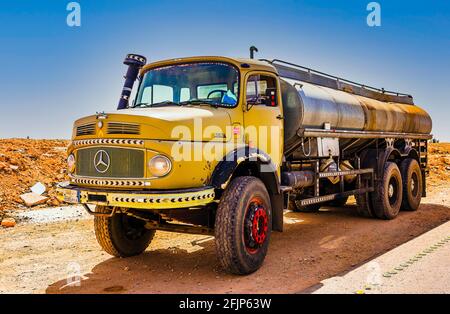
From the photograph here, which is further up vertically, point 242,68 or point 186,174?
point 242,68

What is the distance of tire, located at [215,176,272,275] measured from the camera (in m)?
5.17

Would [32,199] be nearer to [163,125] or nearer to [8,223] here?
[8,223]

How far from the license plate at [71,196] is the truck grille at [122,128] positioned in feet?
3.15

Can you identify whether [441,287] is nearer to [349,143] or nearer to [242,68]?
[242,68]

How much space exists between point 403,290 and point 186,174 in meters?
2.71

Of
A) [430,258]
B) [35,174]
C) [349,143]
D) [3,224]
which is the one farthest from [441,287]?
[35,174]

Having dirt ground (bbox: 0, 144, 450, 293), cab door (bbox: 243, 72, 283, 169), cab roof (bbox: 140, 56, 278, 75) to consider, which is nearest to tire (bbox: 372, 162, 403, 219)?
dirt ground (bbox: 0, 144, 450, 293)

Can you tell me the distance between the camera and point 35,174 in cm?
1455

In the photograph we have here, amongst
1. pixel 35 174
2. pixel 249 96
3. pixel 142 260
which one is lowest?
pixel 142 260

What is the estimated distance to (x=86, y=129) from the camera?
5.31m

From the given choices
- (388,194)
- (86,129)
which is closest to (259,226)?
(86,129)

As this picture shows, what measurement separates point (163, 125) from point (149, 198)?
2.77 ft

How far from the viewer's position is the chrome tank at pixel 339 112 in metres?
7.14
